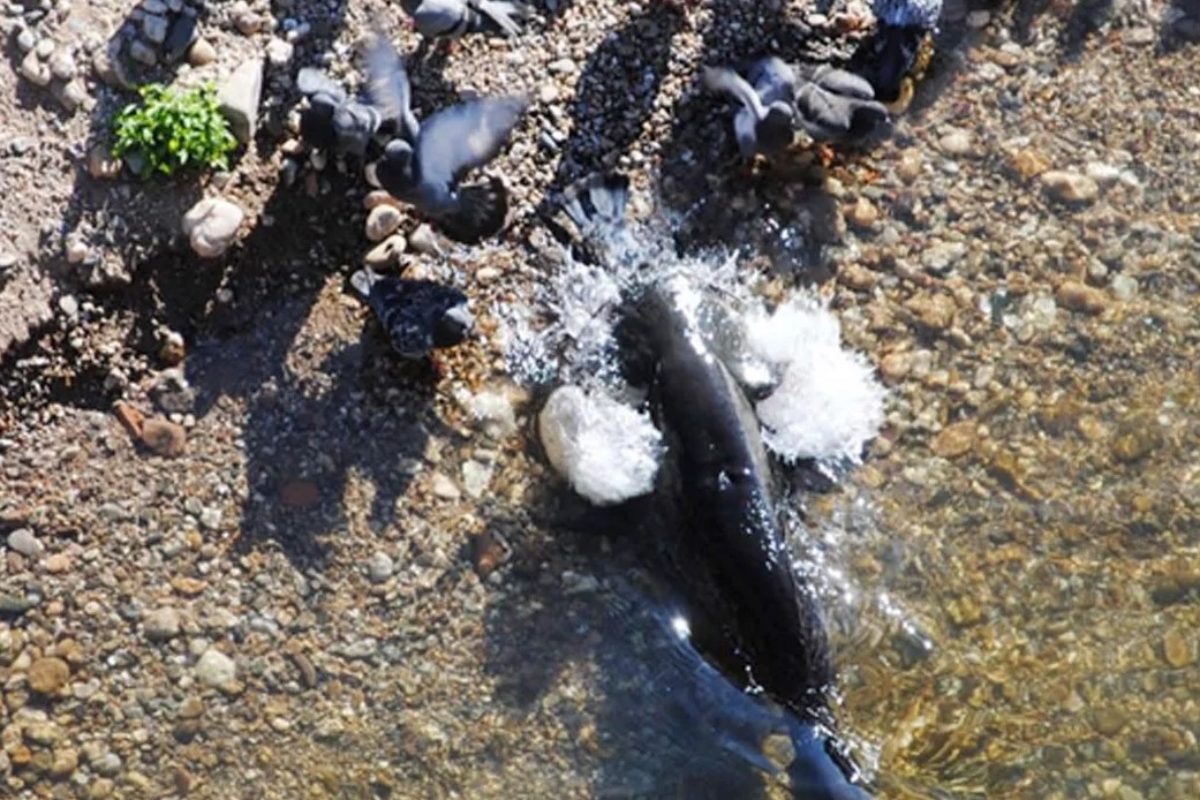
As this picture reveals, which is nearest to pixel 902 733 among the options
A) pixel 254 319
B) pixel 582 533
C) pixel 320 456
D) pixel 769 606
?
pixel 769 606

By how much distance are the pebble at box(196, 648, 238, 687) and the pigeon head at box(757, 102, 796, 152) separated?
3.39 metres

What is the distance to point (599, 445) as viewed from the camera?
8.15m

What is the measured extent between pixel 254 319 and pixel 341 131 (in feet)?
3.55

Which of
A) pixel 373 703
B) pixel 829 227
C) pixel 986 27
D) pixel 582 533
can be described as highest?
pixel 986 27

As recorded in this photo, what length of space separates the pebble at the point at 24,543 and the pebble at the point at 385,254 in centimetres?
196

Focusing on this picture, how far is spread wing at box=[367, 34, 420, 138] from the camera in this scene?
26.1 ft

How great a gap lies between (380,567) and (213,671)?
0.87 meters

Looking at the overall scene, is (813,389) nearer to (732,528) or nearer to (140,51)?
(732,528)

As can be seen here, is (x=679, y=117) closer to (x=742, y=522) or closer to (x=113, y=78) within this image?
(x=742, y=522)

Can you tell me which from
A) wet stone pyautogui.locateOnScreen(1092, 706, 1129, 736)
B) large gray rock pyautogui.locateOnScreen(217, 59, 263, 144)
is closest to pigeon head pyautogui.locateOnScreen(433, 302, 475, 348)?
large gray rock pyautogui.locateOnScreen(217, 59, 263, 144)

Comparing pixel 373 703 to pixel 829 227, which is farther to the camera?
pixel 829 227

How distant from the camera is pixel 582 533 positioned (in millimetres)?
8164

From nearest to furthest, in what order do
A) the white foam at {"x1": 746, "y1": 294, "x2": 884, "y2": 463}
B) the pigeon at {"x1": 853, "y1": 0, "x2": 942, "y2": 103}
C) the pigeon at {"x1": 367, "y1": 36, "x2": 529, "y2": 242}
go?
the pigeon at {"x1": 367, "y1": 36, "x2": 529, "y2": 242} → the white foam at {"x1": 746, "y1": 294, "x2": 884, "y2": 463} → the pigeon at {"x1": 853, "y1": 0, "x2": 942, "y2": 103}

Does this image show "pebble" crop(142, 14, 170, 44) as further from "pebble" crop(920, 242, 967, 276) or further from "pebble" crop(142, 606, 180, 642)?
"pebble" crop(920, 242, 967, 276)
